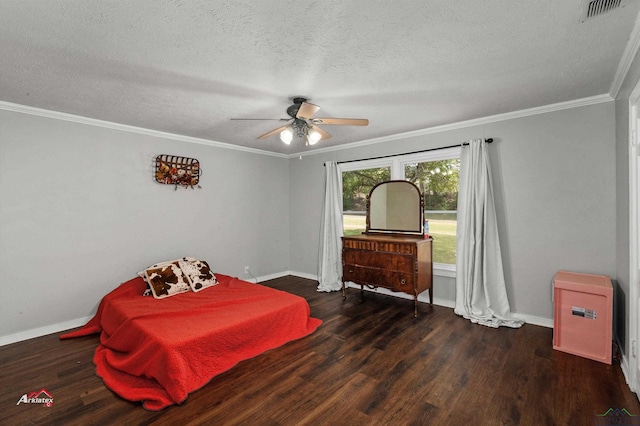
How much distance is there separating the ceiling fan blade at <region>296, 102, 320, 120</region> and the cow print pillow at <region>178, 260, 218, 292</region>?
249cm

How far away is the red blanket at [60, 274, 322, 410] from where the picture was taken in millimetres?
2199

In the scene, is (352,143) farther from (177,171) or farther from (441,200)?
(177,171)

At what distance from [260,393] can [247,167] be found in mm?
3746

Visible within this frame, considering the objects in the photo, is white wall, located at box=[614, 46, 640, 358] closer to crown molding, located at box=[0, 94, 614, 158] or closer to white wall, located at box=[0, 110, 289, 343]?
crown molding, located at box=[0, 94, 614, 158]

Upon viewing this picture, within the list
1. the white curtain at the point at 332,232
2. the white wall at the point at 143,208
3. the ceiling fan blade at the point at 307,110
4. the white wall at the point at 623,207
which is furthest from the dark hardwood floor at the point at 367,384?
the ceiling fan blade at the point at 307,110

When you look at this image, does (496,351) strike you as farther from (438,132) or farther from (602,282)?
(438,132)

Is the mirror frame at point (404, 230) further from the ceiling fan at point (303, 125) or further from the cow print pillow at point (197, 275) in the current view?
the cow print pillow at point (197, 275)

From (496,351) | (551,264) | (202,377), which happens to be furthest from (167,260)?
(551,264)

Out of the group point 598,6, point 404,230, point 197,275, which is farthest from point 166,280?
point 598,6

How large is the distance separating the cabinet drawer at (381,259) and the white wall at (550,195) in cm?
112

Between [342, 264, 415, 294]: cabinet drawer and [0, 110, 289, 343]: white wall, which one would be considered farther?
[342, 264, 415, 294]: cabinet drawer

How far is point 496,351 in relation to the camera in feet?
9.04

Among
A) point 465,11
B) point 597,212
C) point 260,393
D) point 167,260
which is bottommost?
point 260,393

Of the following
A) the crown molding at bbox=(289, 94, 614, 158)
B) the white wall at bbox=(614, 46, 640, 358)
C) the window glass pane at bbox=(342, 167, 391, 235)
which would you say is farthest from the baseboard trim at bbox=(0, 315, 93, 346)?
the white wall at bbox=(614, 46, 640, 358)
